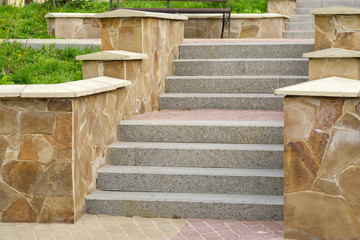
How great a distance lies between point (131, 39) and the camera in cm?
754

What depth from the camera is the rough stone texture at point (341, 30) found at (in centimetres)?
758

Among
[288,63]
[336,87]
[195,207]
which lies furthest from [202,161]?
[288,63]

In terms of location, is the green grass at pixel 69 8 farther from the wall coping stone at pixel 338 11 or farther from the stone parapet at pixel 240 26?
the wall coping stone at pixel 338 11

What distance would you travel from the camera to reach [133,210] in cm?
591

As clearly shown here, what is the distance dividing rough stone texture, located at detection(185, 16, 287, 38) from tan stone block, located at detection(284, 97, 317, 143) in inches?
302

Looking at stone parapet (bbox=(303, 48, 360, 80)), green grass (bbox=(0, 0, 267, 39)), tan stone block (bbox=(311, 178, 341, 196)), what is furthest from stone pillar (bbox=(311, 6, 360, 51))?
green grass (bbox=(0, 0, 267, 39))

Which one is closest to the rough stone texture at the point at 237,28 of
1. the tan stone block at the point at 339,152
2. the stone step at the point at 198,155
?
the stone step at the point at 198,155

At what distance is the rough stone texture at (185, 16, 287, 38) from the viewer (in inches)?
495

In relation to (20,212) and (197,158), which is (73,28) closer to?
(197,158)

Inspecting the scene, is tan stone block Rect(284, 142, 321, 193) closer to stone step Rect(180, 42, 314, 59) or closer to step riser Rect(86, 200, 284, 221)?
step riser Rect(86, 200, 284, 221)

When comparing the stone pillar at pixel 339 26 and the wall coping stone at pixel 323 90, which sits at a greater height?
the stone pillar at pixel 339 26

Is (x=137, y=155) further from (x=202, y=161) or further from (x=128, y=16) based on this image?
(x=128, y=16)

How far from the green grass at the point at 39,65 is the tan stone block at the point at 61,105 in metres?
1.82

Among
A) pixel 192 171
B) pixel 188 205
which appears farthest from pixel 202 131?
pixel 188 205
